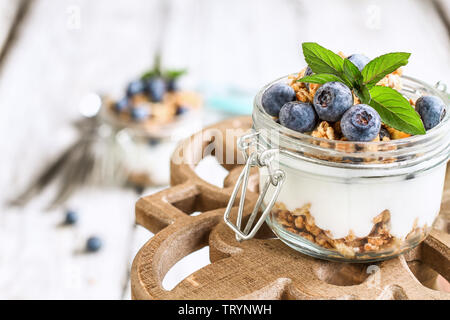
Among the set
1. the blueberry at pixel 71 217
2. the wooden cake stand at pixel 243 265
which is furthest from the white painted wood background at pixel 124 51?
the wooden cake stand at pixel 243 265

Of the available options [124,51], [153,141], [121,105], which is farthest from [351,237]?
[124,51]

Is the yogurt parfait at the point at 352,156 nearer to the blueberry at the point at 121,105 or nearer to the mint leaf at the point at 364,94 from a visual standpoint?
the mint leaf at the point at 364,94

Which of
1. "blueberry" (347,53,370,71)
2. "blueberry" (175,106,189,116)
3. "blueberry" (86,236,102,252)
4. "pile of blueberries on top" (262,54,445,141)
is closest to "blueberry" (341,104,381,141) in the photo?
"pile of blueberries on top" (262,54,445,141)

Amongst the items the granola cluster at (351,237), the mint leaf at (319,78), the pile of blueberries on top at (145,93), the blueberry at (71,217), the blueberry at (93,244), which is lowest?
the blueberry at (93,244)

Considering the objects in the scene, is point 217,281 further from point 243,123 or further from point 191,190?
point 243,123

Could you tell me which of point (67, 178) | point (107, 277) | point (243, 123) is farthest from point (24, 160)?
point (243, 123)
